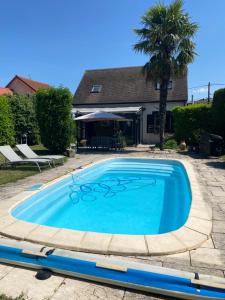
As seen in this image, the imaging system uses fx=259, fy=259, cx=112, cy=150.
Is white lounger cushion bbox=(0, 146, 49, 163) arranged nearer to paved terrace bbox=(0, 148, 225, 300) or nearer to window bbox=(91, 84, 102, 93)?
paved terrace bbox=(0, 148, 225, 300)

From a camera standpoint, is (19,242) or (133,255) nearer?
(133,255)

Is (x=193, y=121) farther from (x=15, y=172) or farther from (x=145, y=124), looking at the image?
(x=15, y=172)

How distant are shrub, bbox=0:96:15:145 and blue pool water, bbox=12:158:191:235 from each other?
911cm

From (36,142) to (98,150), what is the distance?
6857 mm

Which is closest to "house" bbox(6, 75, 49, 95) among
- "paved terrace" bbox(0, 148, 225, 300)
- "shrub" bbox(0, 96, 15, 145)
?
"shrub" bbox(0, 96, 15, 145)

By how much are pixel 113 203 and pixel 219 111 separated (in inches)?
451

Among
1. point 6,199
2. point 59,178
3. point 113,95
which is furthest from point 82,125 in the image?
point 6,199

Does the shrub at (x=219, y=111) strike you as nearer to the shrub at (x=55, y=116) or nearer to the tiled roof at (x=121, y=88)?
the tiled roof at (x=121, y=88)

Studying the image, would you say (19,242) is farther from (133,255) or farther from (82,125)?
(82,125)

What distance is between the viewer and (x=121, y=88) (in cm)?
2873

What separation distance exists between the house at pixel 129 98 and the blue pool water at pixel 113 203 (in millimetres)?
11903

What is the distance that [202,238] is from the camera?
15.1 ft

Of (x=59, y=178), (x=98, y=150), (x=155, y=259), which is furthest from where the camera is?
(x=98, y=150)

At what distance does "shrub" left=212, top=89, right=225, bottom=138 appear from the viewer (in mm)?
16266
